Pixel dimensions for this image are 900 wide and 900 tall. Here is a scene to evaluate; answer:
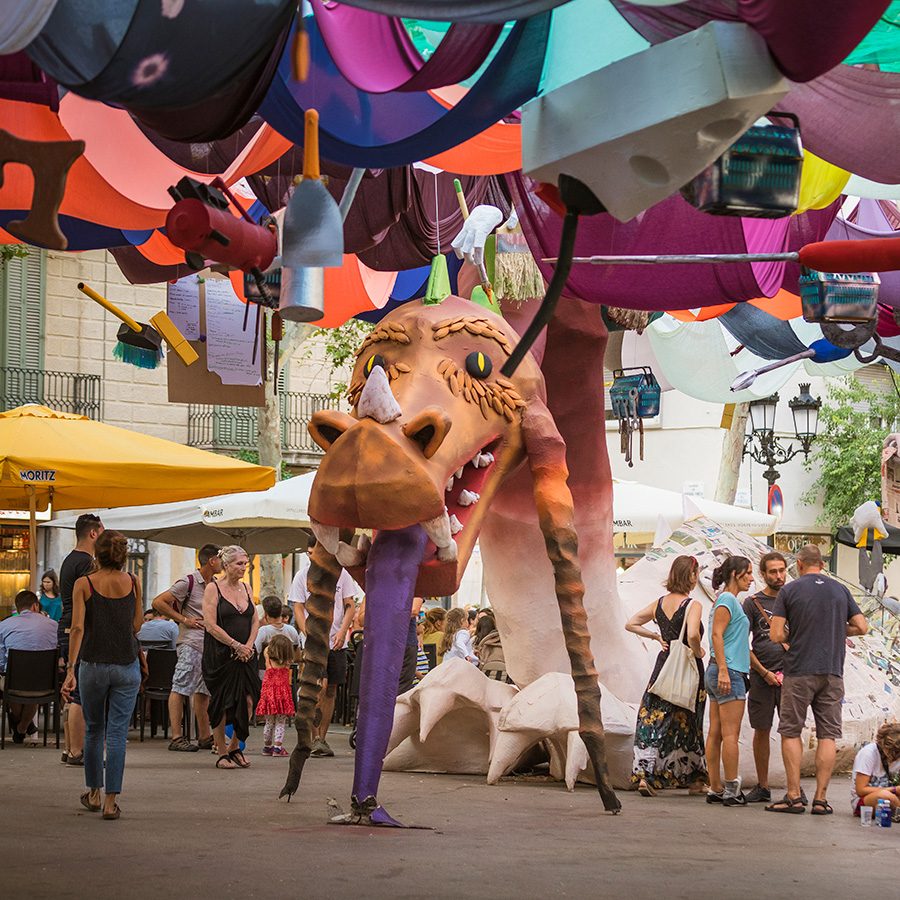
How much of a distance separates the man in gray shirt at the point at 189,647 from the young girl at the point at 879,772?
5437 millimetres

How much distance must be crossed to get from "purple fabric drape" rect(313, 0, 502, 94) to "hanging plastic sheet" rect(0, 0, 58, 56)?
1.70m

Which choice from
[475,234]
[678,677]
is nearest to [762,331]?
[678,677]

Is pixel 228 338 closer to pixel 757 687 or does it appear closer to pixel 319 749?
pixel 319 749

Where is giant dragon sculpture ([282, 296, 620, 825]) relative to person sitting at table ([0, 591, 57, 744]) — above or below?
above

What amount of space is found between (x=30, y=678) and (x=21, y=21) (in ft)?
29.9

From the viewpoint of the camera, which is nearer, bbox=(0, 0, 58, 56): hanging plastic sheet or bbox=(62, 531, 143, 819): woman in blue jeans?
bbox=(0, 0, 58, 56): hanging plastic sheet

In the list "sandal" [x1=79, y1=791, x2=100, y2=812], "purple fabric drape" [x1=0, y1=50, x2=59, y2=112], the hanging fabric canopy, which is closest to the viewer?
the hanging fabric canopy

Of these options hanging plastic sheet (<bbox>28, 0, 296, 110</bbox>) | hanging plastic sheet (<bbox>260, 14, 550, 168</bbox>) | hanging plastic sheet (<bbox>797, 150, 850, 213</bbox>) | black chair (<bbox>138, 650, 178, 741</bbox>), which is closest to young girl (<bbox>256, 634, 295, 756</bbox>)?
black chair (<bbox>138, 650, 178, 741</bbox>)

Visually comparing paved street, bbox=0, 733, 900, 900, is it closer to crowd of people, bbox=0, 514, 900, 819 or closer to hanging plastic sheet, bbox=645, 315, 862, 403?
crowd of people, bbox=0, 514, 900, 819

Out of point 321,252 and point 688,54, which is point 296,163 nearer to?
point 321,252

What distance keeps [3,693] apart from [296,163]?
6.15m

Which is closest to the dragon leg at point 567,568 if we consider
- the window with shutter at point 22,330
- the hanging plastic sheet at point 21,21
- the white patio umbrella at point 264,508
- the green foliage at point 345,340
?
the hanging plastic sheet at point 21,21

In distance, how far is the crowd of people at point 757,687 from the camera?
33.2ft

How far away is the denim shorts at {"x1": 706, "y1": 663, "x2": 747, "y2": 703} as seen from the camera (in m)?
10.4
